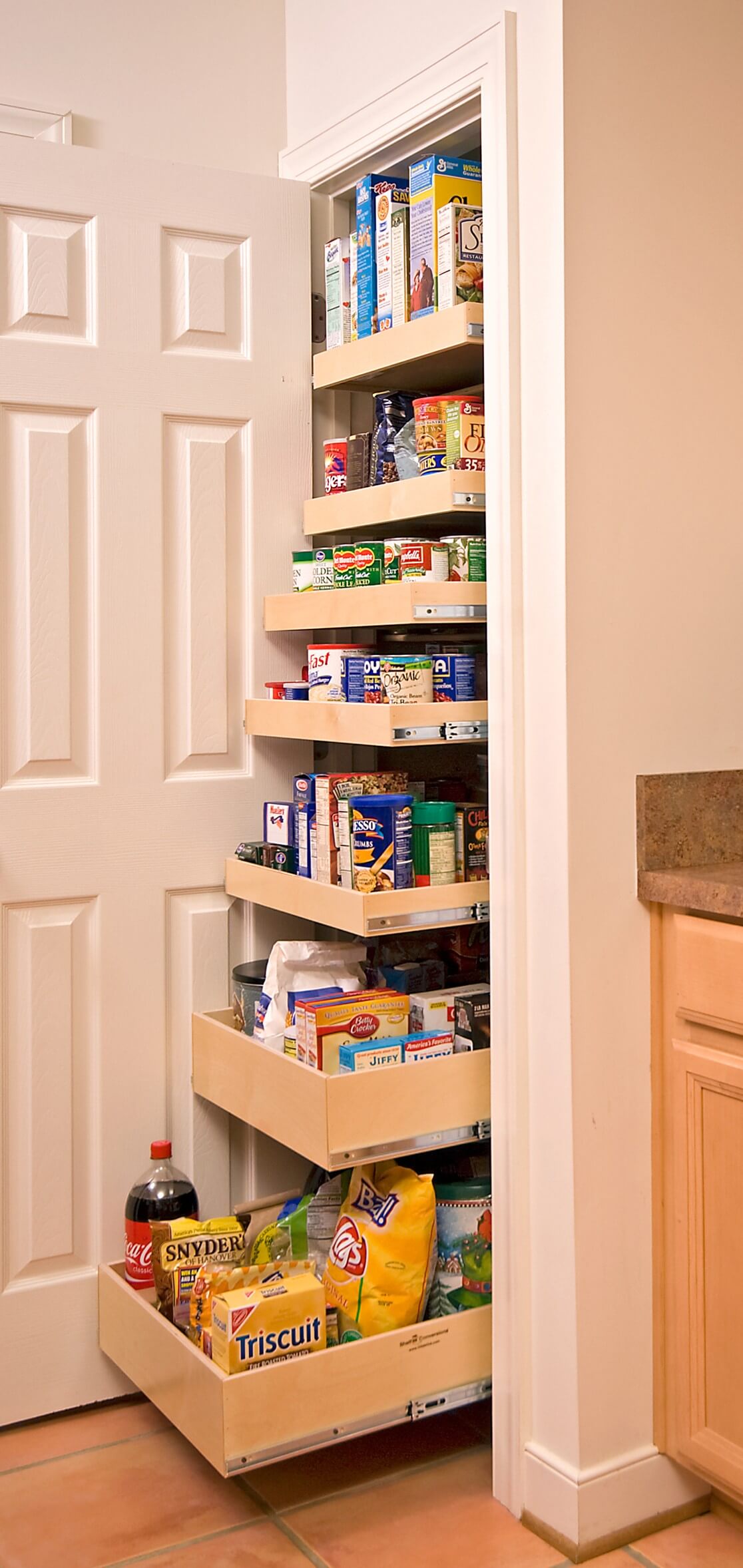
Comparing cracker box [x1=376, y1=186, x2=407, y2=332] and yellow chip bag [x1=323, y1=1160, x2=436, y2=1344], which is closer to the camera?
yellow chip bag [x1=323, y1=1160, x2=436, y2=1344]

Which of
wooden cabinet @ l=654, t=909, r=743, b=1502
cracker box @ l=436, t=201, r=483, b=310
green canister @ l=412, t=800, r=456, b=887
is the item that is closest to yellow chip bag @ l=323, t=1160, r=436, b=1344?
wooden cabinet @ l=654, t=909, r=743, b=1502

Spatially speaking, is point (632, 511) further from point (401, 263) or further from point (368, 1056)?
point (368, 1056)

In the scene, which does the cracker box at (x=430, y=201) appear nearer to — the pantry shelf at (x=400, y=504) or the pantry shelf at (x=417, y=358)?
the pantry shelf at (x=417, y=358)

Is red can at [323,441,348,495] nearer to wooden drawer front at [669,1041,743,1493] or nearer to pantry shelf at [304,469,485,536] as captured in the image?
pantry shelf at [304,469,485,536]

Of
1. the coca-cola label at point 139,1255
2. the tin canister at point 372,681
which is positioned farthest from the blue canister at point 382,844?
the coca-cola label at point 139,1255

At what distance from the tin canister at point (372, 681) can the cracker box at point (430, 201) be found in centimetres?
50

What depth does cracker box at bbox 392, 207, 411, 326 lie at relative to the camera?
74.2 inches

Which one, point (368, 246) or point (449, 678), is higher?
point (368, 246)

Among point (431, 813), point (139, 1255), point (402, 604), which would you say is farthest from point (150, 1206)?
point (402, 604)

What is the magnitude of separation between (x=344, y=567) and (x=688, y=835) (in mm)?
616

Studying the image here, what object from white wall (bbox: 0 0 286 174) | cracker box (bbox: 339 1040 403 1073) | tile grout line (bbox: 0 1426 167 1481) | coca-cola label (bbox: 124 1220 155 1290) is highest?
white wall (bbox: 0 0 286 174)

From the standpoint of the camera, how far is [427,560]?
1.79 meters

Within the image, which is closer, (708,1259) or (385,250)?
(708,1259)

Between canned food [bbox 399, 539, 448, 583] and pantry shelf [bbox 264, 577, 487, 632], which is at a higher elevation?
canned food [bbox 399, 539, 448, 583]
